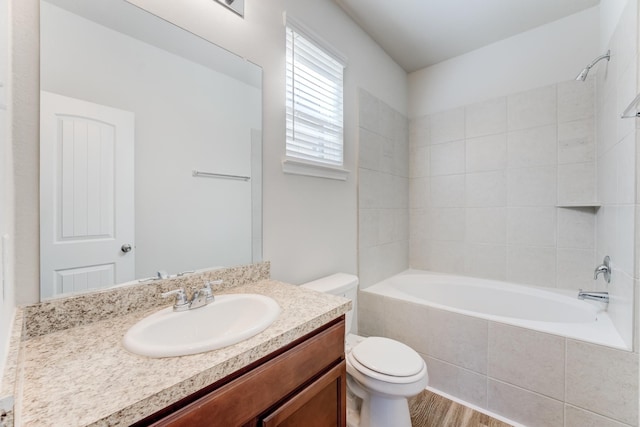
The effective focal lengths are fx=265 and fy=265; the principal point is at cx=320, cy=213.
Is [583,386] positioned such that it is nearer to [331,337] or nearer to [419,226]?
[331,337]

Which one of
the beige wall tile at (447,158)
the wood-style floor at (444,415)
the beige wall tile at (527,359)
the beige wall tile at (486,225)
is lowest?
the wood-style floor at (444,415)

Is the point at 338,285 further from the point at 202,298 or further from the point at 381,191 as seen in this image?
the point at 381,191

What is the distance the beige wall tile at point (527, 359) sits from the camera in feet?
4.65

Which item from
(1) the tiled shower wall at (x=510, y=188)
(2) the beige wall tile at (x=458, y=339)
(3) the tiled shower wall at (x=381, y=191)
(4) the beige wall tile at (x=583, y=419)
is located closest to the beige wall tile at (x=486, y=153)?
(1) the tiled shower wall at (x=510, y=188)

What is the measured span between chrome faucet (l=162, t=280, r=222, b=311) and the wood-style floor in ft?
4.67

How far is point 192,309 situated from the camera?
3.22 ft

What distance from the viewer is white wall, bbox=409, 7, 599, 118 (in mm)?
2000

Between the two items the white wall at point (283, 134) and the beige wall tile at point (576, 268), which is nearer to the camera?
the white wall at point (283, 134)

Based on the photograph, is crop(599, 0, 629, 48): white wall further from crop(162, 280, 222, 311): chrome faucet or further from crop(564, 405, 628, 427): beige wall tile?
crop(162, 280, 222, 311): chrome faucet

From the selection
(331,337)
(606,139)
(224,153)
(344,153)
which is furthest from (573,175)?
(224,153)

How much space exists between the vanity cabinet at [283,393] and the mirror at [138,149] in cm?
59

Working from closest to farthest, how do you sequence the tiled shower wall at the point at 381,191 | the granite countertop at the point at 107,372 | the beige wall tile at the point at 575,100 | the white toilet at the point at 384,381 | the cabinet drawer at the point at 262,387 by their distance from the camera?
the granite countertop at the point at 107,372 → the cabinet drawer at the point at 262,387 → the white toilet at the point at 384,381 → the beige wall tile at the point at 575,100 → the tiled shower wall at the point at 381,191

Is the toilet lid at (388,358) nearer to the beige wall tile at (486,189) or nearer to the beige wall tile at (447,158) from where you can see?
the beige wall tile at (486,189)

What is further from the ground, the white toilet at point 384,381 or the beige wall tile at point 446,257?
the beige wall tile at point 446,257
